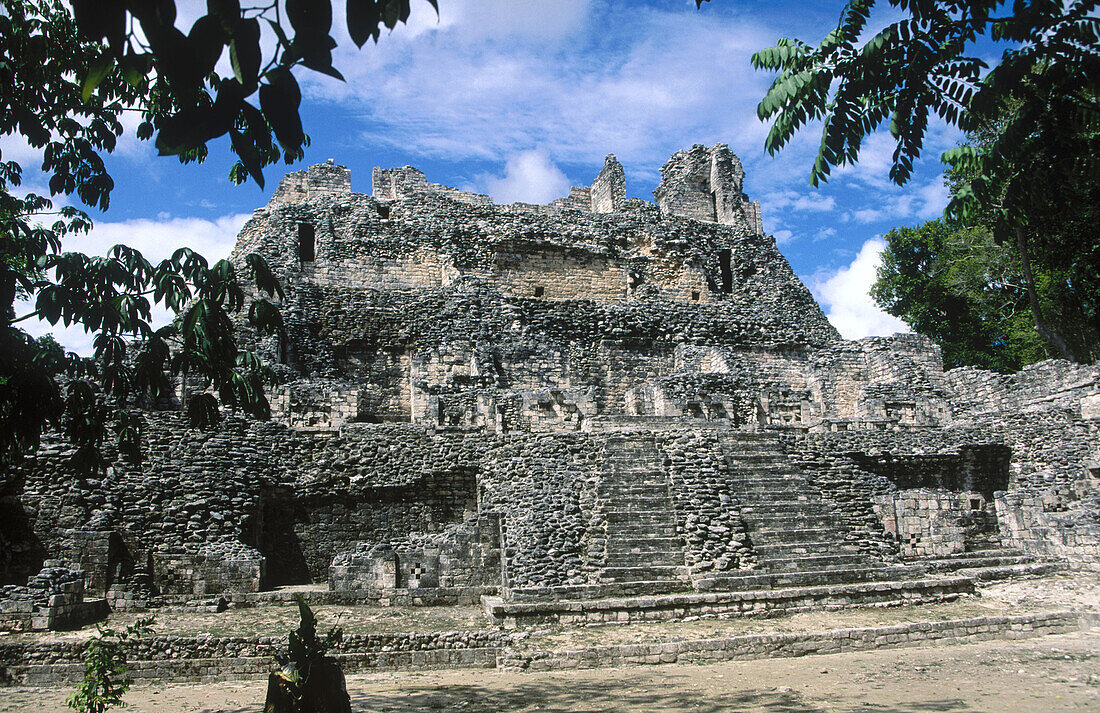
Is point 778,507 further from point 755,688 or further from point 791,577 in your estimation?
point 755,688

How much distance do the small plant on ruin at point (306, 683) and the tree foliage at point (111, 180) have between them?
1.98m

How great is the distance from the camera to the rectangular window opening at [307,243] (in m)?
21.5

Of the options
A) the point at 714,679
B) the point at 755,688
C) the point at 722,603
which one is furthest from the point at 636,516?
the point at 755,688

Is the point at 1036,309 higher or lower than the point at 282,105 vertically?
higher

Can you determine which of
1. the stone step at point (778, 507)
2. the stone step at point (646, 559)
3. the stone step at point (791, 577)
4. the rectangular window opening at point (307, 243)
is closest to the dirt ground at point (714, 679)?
the stone step at point (791, 577)

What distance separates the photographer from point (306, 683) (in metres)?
6.00

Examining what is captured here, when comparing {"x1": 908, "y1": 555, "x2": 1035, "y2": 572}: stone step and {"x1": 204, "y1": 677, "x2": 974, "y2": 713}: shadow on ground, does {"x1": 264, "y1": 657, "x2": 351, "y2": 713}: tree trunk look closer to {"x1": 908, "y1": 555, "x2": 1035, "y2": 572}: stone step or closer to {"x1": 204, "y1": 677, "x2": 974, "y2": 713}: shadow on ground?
{"x1": 204, "y1": 677, "x2": 974, "y2": 713}: shadow on ground

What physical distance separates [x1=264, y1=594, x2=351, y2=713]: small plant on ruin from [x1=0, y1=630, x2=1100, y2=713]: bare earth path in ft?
4.89

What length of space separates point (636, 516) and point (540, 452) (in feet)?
6.91

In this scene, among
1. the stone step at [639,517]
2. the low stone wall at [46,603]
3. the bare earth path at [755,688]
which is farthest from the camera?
the stone step at [639,517]

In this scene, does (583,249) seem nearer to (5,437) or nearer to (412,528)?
(412,528)

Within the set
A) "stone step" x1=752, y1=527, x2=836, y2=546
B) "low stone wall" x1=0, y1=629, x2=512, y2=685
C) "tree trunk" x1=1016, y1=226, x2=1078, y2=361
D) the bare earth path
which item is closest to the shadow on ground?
the bare earth path

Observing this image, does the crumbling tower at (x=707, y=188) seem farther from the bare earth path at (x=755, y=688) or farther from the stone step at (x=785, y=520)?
the bare earth path at (x=755, y=688)

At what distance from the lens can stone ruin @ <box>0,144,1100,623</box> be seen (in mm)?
11281
